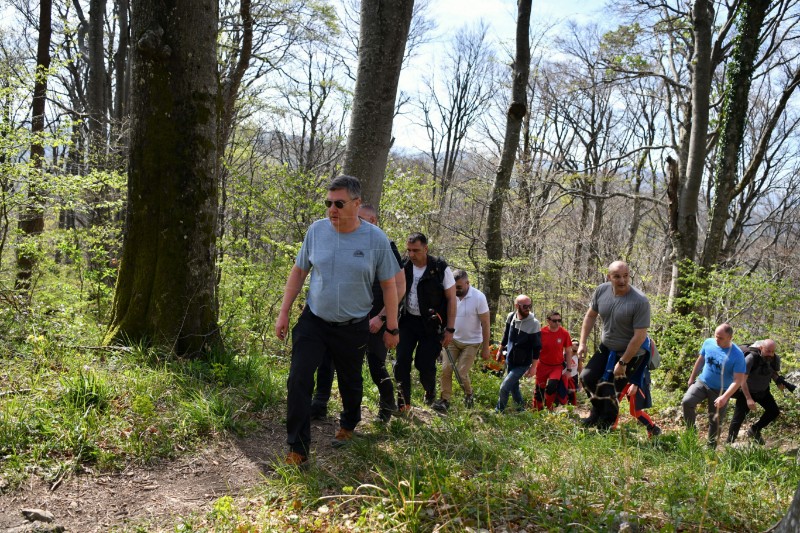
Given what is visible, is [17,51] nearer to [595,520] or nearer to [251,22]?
[251,22]

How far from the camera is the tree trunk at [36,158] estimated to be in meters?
7.84

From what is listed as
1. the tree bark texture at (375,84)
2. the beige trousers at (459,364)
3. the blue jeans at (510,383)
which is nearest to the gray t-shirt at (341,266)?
the tree bark texture at (375,84)

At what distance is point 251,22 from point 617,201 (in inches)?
815

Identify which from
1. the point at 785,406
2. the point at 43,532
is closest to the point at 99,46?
the point at 43,532

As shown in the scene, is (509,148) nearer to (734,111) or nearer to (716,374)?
(734,111)

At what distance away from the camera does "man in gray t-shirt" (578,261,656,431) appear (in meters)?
5.44

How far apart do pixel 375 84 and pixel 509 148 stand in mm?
6678

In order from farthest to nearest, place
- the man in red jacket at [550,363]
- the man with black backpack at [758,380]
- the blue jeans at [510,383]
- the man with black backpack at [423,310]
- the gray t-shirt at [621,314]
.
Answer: the man in red jacket at [550,363]
the man with black backpack at [758,380]
the blue jeans at [510,383]
the gray t-shirt at [621,314]
the man with black backpack at [423,310]

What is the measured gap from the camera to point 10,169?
278 inches

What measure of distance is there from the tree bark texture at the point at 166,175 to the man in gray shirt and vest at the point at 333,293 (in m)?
1.68

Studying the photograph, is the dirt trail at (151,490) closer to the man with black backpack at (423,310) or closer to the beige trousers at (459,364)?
the man with black backpack at (423,310)

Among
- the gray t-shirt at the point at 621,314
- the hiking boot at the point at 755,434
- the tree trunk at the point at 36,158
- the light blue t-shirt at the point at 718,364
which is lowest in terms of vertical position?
the hiking boot at the point at 755,434

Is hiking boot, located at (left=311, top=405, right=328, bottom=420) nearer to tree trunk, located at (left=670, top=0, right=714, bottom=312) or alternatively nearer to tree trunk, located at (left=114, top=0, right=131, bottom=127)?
tree trunk, located at (left=670, top=0, right=714, bottom=312)

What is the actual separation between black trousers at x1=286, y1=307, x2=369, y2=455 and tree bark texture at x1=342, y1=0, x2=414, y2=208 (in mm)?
2736
